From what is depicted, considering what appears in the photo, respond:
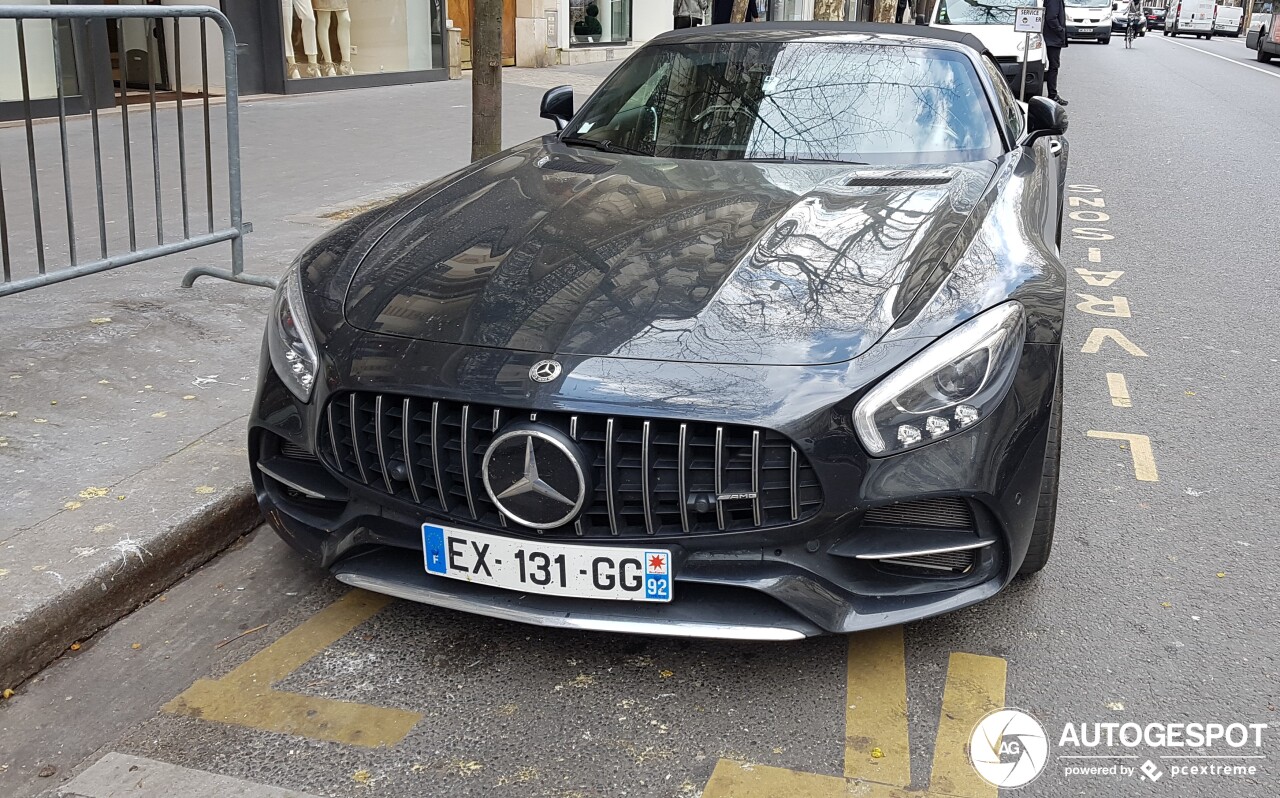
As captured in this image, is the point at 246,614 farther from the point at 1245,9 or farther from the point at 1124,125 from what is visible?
the point at 1245,9

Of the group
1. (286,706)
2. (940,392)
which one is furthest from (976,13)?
(286,706)

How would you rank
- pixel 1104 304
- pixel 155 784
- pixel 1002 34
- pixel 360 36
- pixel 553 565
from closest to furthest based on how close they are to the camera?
pixel 155 784 < pixel 553 565 < pixel 1104 304 < pixel 360 36 < pixel 1002 34

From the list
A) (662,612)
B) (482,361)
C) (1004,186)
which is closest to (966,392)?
(662,612)

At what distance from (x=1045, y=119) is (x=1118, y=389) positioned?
1.20 meters

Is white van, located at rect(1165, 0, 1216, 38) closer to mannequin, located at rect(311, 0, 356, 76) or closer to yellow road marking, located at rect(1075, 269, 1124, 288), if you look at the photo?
mannequin, located at rect(311, 0, 356, 76)

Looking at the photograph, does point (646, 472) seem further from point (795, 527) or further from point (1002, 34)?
point (1002, 34)

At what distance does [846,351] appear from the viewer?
2.66 m

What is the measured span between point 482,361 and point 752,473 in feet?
2.25

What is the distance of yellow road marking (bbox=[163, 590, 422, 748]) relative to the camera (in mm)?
2627

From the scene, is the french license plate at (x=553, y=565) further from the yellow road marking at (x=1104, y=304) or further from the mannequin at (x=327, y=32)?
the mannequin at (x=327, y=32)

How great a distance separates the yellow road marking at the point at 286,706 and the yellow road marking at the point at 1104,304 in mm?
4636

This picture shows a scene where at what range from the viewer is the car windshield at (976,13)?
53.8 ft

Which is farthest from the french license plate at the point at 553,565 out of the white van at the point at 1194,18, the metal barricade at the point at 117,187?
the white van at the point at 1194,18

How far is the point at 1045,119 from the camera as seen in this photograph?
184 inches
